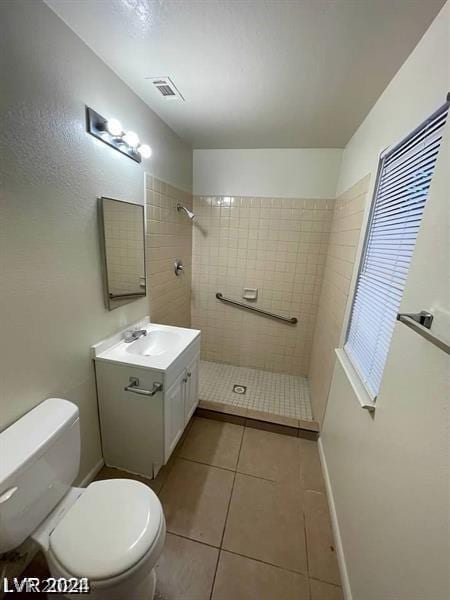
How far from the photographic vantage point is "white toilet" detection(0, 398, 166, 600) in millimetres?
804

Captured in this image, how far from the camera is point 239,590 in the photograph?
108 centimetres

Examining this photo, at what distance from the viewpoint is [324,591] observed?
3.58 ft

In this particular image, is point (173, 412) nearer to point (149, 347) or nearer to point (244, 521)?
point (149, 347)

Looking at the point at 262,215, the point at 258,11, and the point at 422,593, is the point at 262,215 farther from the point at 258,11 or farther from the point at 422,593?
the point at 422,593

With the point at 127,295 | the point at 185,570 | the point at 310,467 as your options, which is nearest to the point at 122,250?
the point at 127,295

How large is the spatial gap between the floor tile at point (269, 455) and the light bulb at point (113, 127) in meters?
2.21

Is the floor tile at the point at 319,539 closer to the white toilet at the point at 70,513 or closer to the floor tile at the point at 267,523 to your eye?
the floor tile at the point at 267,523

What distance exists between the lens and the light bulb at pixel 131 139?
1.35 metres

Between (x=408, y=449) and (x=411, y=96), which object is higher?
(x=411, y=96)

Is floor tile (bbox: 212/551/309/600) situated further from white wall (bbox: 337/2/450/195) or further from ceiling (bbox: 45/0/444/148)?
ceiling (bbox: 45/0/444/148)

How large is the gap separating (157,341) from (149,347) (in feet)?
0.23

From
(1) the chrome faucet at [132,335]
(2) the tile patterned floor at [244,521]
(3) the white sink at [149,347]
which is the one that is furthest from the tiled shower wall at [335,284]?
(1) the chrome faucet at [132,335]

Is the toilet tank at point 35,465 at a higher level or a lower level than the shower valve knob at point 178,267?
lower

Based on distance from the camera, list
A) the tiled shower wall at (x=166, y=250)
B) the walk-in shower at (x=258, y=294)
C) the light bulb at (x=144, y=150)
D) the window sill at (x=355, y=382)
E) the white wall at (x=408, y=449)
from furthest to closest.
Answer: the walk-in shower at (x=258, y=294), the tiled shower wall at (x=166, y=250), the light bulb at (x=144, y=150), the window sill at (x=355, y=382), the white wall at (x=408, y=449)
